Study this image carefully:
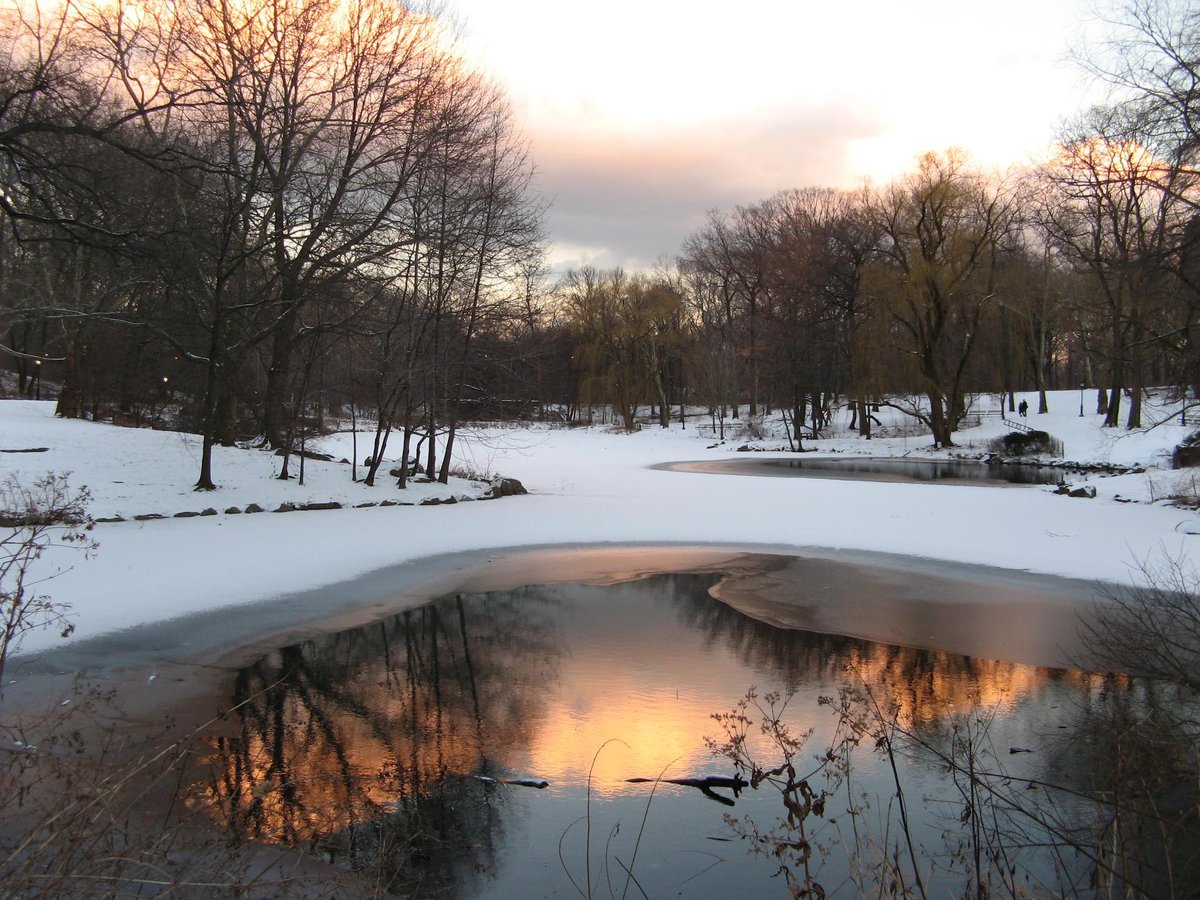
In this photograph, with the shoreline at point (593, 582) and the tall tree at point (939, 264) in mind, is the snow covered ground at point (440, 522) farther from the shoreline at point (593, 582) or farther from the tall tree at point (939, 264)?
the tall tree at point (939, 264)

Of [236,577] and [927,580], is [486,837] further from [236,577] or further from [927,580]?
[927,580]

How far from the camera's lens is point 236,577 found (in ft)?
35.6

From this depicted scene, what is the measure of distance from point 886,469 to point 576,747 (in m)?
28.2

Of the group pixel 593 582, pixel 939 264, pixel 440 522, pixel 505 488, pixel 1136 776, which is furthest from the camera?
pixel 939 264

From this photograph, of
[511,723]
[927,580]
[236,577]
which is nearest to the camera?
[511,723]

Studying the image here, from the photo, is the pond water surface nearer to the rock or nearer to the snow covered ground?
the snow covered ground

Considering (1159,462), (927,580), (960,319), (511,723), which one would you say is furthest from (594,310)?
(511,723)

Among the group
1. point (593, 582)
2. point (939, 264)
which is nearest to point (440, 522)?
point (593, 582)

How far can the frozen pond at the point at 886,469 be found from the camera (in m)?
26.9

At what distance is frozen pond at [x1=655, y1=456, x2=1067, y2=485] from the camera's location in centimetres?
2686

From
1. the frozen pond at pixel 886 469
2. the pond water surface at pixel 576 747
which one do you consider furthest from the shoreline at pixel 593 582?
the frozen pond at pixel 886 469

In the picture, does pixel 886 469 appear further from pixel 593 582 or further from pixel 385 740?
pixel 385 740

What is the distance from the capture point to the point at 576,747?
5.87 metres

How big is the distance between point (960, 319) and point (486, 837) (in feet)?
138
